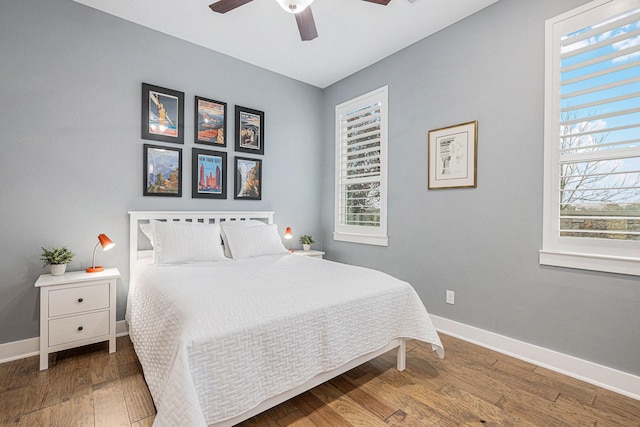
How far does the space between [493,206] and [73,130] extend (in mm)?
3697

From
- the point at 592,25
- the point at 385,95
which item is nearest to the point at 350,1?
the point at 385,95

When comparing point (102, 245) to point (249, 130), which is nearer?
point (102, 245)

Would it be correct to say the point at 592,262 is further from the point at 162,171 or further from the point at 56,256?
the point at 56,256

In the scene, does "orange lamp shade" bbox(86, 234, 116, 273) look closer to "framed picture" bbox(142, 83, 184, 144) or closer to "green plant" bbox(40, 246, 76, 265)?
"green plant" bbox(40, 246, 76, 265)

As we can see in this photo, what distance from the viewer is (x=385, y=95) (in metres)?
3.47

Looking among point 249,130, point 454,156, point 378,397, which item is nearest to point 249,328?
point 378,397

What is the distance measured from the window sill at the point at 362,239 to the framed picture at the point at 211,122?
188 cm

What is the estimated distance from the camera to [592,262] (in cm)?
207

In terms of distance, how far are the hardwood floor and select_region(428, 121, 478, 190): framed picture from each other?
1.57m

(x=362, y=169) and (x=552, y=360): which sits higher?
(x=362, y=169)

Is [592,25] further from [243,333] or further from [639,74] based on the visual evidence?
[243,333]

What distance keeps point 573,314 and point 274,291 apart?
7.11 feet

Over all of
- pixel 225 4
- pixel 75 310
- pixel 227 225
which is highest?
pixel 225 4

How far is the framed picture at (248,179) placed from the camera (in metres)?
3.55
